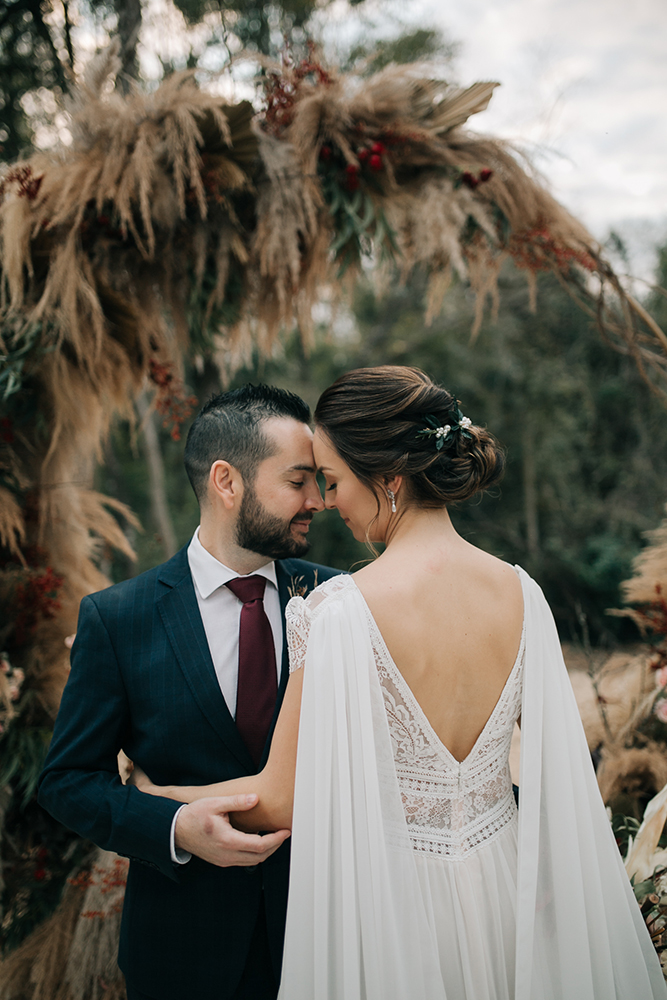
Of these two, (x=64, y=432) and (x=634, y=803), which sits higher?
(x=64, y=432)

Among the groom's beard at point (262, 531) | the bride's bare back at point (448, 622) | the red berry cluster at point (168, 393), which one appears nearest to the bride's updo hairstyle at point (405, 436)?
the bride's bare back at point (448, 622)

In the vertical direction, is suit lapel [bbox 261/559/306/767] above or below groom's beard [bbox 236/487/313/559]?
below

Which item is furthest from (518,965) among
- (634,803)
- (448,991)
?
(634,803)

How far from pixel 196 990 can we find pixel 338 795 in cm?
80

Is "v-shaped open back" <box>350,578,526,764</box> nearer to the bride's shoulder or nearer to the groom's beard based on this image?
the bride's shoulder

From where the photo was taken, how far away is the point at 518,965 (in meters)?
1.49

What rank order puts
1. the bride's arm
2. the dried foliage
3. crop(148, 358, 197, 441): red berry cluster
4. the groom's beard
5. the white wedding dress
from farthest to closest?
1. crop(148, 358, 197, 441): red berry cluster
2. the dried foliage
3. the groom's beard
4. the bride's arm
5. the white wedding dress

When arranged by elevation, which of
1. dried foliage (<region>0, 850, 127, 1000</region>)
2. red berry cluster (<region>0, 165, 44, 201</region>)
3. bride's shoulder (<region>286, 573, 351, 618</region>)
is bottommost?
dried foliage (<region>0, 850, 127, 1000</region>)

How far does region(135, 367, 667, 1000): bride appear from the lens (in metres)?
1.44

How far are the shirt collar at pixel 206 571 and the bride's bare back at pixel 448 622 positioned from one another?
59 centimetres

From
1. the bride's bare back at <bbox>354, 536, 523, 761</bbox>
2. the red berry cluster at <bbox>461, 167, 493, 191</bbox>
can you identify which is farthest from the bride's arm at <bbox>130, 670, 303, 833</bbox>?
the red berry cluster at <bbox>461, 167, 493, 191</bbox>

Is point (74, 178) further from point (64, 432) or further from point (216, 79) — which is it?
point (64, 432)

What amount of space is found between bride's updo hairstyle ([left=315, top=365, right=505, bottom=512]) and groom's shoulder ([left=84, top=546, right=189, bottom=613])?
0.67 m

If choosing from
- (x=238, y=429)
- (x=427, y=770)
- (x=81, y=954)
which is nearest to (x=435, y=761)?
(x=427, y=770)
